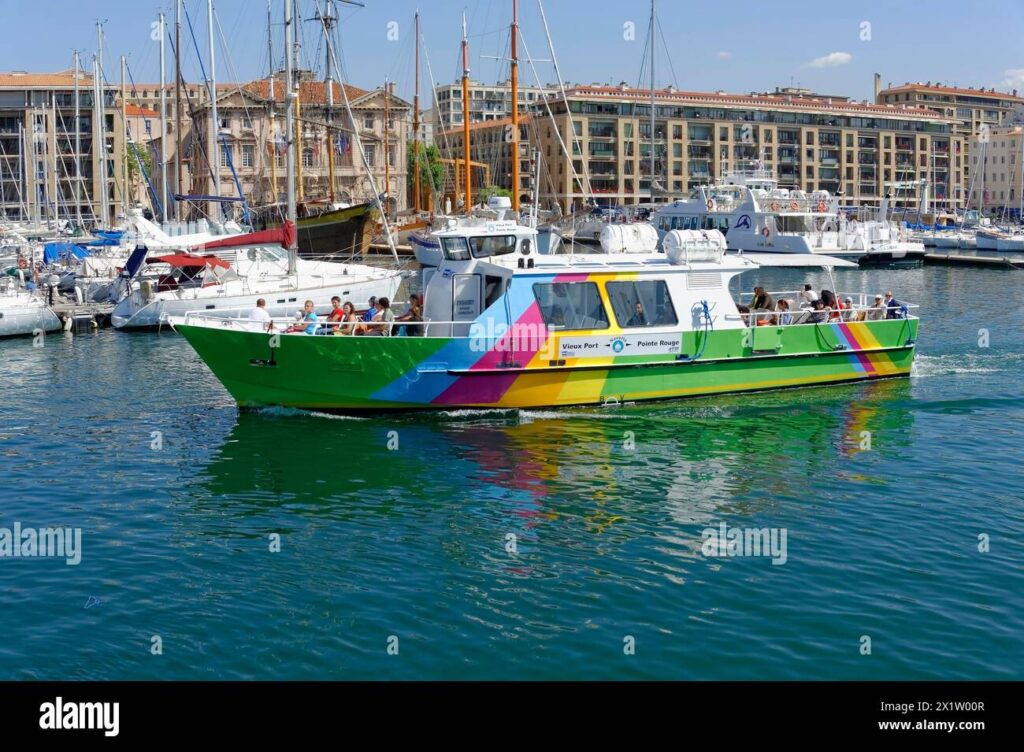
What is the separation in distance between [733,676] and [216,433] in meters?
14.4

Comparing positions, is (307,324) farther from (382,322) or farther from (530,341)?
(530,341)

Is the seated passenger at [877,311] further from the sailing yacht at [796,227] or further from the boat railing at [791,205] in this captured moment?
the boat railing at [791,205]

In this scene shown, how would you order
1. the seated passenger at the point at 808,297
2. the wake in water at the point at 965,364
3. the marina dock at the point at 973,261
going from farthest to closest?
the marina dock at the point at 973,261
the wake in water at the point at 965,364
the seated passenger at the point at 808,297

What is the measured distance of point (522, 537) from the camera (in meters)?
Result: 16.6

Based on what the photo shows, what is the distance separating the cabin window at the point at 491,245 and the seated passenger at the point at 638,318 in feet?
9.62

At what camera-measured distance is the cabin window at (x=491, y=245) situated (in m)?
24.8

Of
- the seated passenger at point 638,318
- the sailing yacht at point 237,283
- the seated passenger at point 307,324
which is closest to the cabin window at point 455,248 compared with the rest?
the seated passenger at point 307,324

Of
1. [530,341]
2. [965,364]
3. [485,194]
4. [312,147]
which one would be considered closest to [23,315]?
[530,341]

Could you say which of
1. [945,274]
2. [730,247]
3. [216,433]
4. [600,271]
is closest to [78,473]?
[216,433]

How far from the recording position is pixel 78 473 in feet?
66.9
